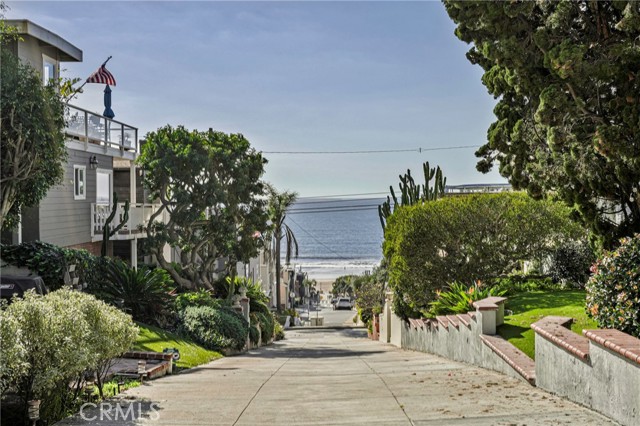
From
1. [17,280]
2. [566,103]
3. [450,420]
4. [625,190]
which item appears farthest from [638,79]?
[17,280]

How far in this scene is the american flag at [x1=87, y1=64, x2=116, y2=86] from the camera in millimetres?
29594

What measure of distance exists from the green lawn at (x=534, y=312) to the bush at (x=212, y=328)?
8784 millimetres

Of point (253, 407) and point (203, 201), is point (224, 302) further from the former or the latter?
point (253, 407)

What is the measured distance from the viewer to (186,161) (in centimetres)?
2919

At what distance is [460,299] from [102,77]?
56.4 ft

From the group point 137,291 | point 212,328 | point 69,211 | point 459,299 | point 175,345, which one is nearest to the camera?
point 175,345

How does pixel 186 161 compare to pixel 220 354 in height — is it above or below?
above

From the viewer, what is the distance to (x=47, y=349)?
9102 millimetres

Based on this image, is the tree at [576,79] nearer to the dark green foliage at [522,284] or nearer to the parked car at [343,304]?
the dark green foliage at [522,284]

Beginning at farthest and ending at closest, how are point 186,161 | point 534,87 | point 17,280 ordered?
point 186,161, point 17,280, point 534,87

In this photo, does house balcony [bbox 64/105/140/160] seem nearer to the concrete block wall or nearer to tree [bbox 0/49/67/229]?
tree [bbox 0/49/67/229]

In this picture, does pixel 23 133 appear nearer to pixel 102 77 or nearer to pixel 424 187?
pixel 102 77

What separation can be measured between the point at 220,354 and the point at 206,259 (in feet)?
33.4

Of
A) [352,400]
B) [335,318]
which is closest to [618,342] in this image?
[352,400]
